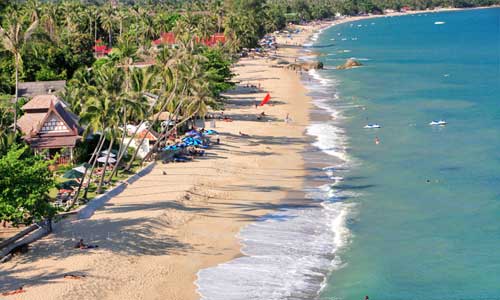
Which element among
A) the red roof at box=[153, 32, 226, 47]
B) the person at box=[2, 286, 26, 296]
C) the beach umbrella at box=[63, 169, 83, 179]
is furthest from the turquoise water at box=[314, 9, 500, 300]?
the red roof at box=[153, 32, 226, 47]

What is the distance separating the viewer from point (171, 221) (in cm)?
3934

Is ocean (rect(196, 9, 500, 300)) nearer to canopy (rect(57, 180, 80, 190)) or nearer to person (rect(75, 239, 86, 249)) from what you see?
person (rect(75, 239, 86, 249))

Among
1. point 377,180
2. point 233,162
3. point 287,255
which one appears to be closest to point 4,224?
point 287,255

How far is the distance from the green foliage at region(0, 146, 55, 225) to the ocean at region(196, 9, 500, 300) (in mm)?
8278

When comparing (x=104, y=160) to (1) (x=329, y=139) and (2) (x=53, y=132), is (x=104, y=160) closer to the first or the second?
(2) (x=53, y=132)

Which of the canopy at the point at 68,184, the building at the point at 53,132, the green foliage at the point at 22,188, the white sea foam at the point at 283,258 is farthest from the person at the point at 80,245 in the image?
the building at the point at 53,132

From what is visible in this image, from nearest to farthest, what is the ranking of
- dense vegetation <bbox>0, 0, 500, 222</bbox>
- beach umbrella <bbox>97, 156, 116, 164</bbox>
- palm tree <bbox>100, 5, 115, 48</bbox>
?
dense vegetation <bbox>0, 0, 500, 222</bbox> < beach umbrella <bbox>97, 156, 116, 164</bbox> < palm tree <bbox>100, 5, 115, 48</bbox>

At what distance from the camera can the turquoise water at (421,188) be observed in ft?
108

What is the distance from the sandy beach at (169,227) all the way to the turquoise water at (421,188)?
6061 mm

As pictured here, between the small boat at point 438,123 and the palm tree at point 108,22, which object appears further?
the palm tree at point 108,22

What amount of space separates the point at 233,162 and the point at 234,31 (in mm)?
79362

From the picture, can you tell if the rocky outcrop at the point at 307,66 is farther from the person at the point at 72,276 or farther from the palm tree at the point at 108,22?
the person at the point at 72,276

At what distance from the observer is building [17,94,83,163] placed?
5038cm

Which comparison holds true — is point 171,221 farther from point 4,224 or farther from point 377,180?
point 377,180
